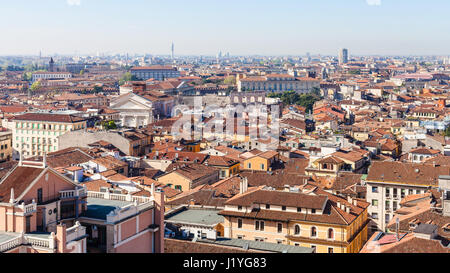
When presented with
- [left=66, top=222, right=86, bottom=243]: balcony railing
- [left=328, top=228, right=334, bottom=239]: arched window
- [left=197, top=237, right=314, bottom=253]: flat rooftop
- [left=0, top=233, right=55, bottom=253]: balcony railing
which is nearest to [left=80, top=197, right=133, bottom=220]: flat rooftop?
[left=66, top=222, right=86, bottom=243]: balcony railing

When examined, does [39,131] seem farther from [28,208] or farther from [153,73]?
[153,73]

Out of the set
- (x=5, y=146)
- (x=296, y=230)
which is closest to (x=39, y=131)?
(x=5, y=146)

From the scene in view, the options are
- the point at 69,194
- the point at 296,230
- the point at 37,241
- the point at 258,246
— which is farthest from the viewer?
the point at 296,230

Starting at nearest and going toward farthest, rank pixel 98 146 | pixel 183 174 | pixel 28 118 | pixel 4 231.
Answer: pixel 4 231, pixel 183 174, pixel 98 146, pixel 28 118

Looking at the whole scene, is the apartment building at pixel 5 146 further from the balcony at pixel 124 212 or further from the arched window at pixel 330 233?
the balcony at pixel 124 212

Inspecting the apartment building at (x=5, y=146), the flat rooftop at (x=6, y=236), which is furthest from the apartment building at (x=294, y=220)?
the apartment building at (x=5, y=146)
